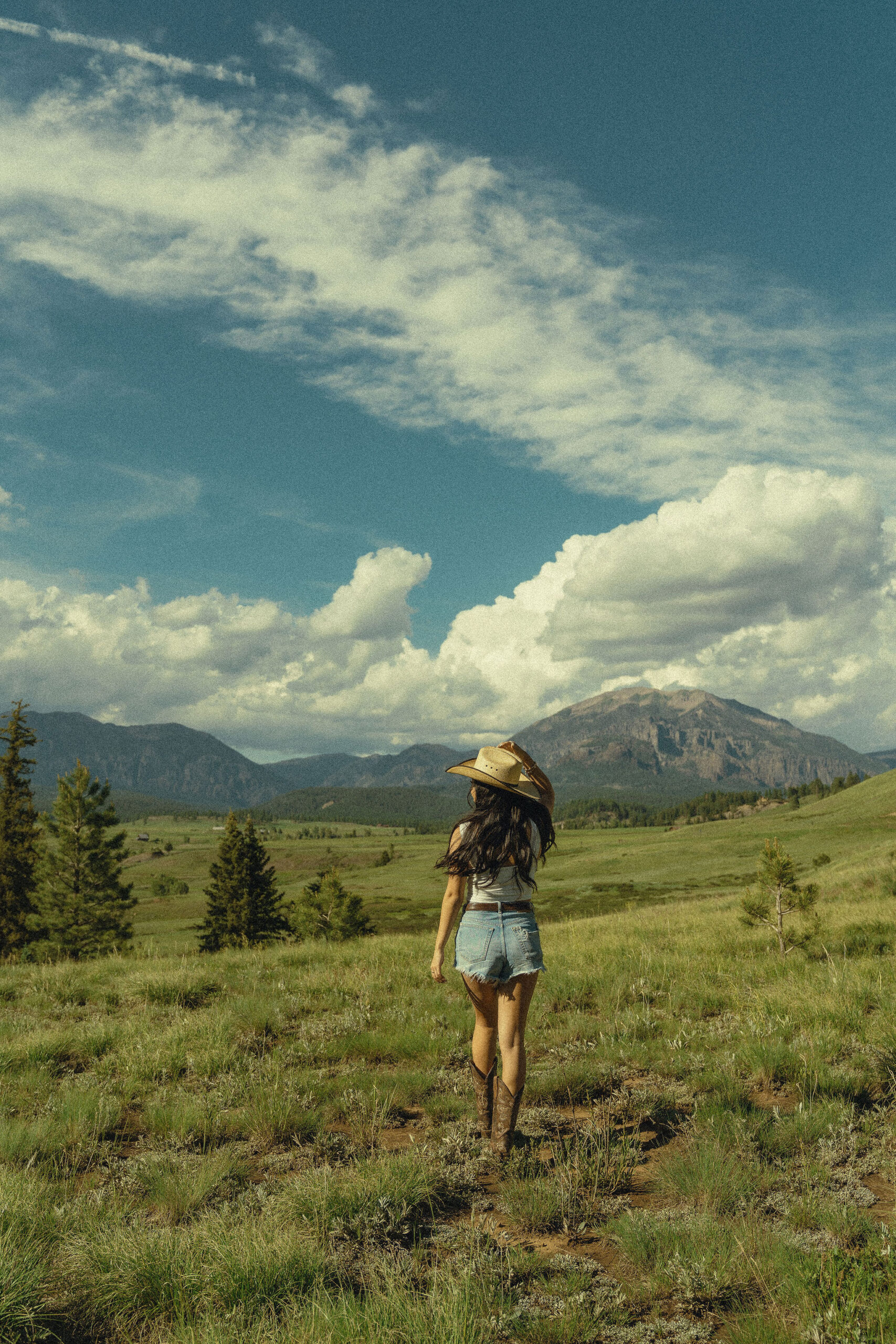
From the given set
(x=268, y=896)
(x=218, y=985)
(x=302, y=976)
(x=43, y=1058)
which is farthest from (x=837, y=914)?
(x=268, y=896)

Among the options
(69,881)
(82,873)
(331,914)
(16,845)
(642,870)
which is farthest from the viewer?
(642,870)

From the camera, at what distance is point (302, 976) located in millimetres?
11281

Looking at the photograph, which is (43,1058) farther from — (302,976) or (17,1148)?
(302,976)

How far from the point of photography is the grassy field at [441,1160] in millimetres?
3375

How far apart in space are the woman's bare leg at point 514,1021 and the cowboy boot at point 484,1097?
9.3 inches

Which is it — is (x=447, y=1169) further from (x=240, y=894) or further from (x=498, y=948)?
(x=240, y=894)

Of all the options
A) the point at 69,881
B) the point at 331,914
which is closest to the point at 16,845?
the point at 69,881

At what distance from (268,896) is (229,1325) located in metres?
53.1

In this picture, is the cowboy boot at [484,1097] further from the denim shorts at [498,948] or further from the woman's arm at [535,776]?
the woman's arm at [535,776]

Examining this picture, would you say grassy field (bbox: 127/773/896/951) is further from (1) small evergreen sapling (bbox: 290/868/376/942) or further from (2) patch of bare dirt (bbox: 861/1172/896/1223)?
(2) patch of bare dirt (bbox: 861/1172/896/1223)

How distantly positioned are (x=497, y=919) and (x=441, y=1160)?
1708 mm

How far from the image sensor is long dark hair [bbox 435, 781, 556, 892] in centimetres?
576

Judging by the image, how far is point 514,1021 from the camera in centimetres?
562

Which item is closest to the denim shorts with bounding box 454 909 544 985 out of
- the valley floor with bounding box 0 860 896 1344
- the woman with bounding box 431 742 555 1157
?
the woman with bounding box 431 742 555 1157
